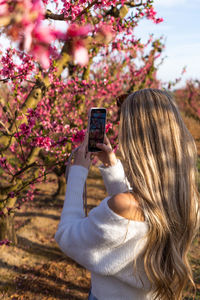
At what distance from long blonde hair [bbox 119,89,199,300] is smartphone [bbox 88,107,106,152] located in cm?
31

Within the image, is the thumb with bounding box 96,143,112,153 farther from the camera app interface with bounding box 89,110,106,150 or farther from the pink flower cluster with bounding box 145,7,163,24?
the pink flower cluster with bounding box 145,7,163,24

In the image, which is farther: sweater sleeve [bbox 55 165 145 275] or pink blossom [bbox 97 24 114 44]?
pink blossom [bbox 97 24 114 44]

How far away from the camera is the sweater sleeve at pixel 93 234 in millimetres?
1073

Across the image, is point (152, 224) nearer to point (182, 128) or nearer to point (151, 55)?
point (182, 128)

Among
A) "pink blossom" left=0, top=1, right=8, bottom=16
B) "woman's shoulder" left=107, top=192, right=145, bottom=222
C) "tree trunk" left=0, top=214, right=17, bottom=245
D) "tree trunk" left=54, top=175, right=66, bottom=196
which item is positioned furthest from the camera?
"tree trunk" left=54, top=175, right=66, bottom=196

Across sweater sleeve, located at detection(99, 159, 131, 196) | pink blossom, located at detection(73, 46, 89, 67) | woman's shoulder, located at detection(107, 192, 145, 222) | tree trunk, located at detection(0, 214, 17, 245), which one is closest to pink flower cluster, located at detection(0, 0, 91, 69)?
pink blossom, located at detection(73, 46, 89, 67)

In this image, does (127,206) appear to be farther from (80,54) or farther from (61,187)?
(61,187)

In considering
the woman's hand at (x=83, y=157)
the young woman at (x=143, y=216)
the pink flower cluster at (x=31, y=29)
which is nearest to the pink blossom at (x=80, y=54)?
the pink flower cluster at (x=31, y=29)

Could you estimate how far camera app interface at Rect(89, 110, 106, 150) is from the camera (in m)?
1.56

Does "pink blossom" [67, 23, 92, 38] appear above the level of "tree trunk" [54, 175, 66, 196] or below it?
above

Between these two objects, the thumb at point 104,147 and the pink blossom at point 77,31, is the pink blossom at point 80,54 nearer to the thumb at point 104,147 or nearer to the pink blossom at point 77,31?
the pink blossom at point 77,31

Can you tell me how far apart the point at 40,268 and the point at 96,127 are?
3.57 m

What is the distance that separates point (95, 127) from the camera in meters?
1.59

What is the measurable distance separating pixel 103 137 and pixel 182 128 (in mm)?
484
